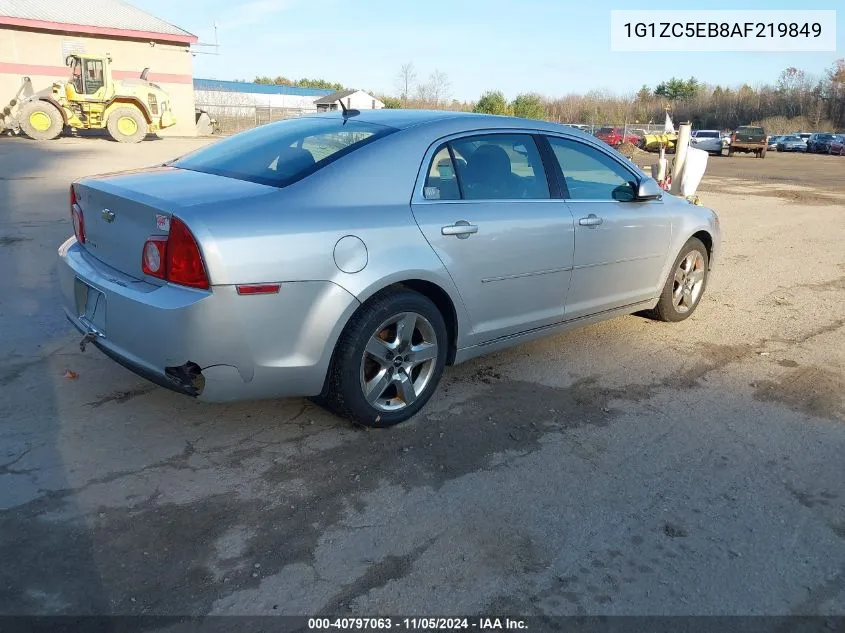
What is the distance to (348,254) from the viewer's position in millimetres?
3215

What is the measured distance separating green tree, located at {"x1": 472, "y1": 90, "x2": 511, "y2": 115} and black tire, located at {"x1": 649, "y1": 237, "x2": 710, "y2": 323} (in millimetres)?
27091

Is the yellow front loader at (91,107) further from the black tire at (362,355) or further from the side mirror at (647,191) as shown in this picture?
the black tire at (362,355)

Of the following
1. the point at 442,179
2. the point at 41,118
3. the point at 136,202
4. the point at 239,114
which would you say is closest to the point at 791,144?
the point at 239,114

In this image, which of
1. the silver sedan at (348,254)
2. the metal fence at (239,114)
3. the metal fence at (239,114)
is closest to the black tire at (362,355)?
the silver sedan at (348,254)

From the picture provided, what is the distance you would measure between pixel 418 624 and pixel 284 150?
252 centimetres

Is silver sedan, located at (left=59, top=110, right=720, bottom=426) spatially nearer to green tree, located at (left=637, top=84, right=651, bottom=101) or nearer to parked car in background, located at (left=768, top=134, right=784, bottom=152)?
parked car in background, located at (left=768, top=134, right=784, bottom=152)

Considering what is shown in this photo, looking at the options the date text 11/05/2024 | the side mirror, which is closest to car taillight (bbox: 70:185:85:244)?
the date text 11/05/2024

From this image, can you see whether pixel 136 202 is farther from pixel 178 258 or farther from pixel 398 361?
pixel 398 361

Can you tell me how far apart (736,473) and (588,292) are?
1586 mm

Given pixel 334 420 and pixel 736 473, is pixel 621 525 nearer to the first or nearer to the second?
pixel 736 473

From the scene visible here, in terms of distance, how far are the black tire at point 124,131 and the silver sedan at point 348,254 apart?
2351cm

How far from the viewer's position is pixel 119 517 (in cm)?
276

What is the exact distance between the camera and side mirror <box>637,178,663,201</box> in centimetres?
473

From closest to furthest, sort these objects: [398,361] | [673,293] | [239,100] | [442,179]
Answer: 1. [398,361]
2. [442,179]
3. [673,293]
4. [239,100]
